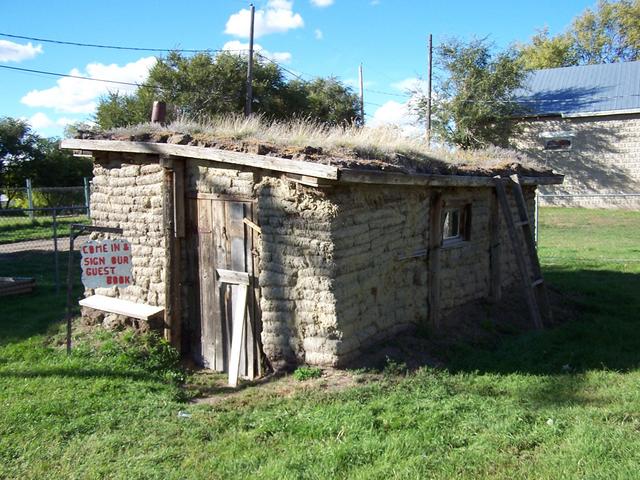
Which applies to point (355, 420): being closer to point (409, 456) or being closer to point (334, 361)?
point (409, 456)

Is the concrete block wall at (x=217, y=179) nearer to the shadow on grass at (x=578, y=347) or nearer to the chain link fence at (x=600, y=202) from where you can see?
the shadow on grass at (x=578, y=347)

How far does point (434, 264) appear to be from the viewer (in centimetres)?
838

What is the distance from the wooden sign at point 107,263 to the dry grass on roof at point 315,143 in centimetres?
150

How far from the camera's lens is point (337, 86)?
116 ft

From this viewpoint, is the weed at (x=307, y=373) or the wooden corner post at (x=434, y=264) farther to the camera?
→ the wooden corner post at (x=434, y=264)

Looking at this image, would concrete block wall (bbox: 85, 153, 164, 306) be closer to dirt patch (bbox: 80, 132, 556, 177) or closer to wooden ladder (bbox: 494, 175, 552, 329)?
dirt patch (bbox: 80, 132, 556, 177)

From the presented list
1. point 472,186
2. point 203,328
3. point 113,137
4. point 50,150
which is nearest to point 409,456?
point 203,328

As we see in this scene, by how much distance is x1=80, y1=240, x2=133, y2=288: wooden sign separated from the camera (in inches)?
288

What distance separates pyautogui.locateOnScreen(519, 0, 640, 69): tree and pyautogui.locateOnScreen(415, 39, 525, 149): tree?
13156 mm

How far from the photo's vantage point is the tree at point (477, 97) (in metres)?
27.8

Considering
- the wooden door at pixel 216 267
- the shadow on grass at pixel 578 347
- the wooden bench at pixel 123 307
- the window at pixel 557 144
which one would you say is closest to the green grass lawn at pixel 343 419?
the shadow on grass at pixel 578 347

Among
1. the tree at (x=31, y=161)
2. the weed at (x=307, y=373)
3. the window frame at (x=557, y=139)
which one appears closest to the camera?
the weed at (x=307, y=373)

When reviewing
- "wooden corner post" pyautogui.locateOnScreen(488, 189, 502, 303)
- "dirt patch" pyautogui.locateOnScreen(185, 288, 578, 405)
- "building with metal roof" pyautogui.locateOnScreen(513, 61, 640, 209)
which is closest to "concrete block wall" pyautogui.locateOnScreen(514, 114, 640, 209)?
"building with metal roof" pyautogui.locateOnScreen(513, 61, 640, 209)

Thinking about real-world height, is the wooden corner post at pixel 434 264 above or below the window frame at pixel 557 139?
below
